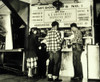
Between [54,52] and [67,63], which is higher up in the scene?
[54,52]

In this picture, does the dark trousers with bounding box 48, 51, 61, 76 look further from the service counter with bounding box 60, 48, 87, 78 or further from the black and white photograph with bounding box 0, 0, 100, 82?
the service counter with bounding box 60, 48, 87, 78

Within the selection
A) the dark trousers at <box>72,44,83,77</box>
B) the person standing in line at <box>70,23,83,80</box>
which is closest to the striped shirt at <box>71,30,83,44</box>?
the person standing in line at <box>70,23,83,80</box>

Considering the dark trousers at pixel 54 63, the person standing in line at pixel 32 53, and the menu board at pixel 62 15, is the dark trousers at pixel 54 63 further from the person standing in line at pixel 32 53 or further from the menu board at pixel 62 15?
A: the menu board at pixel 62 15

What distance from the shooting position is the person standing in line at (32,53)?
18.0 feet

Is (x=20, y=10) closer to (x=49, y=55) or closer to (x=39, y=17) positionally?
(x=39, y=17)

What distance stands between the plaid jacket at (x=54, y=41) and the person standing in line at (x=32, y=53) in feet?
1.38

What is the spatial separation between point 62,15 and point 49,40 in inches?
31.9

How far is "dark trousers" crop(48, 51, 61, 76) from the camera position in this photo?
5277mm

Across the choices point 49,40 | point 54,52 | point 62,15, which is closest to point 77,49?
point 54,52

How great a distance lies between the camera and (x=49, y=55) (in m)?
5.45

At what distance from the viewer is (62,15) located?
5.55m

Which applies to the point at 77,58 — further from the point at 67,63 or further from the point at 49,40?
the point at 49,40

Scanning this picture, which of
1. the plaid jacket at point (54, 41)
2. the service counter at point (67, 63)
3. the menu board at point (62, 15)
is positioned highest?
the menu board at point (62, 15)

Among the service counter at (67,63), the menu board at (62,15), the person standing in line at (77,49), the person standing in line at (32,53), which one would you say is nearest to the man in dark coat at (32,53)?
the person standing in line at (32,53)
